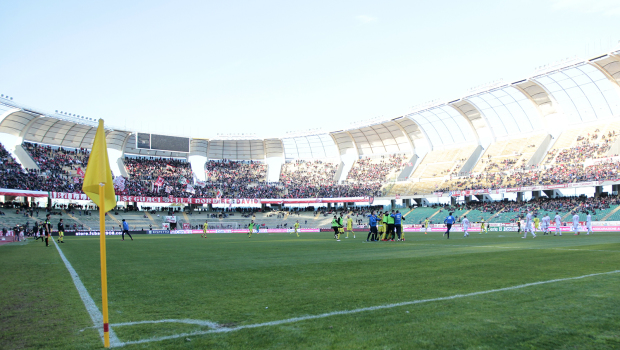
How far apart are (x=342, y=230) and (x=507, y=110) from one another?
38.9 meters

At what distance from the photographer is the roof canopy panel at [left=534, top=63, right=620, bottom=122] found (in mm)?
44688

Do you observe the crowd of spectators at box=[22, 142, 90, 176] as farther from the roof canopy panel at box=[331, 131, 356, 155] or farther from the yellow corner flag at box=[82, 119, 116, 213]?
the yellow corner flag at box=[82, 119, 116, 213]

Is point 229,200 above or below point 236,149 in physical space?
below

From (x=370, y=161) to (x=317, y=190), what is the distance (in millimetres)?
11053

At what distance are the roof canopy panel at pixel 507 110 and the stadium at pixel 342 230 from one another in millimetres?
299

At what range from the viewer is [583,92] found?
48031mm

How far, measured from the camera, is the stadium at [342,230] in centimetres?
499

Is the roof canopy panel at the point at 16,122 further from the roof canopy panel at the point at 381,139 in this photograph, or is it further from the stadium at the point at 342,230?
the roof canopy panel at the point at 381,139

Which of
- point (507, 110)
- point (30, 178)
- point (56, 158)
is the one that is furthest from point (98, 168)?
point (56, 158)

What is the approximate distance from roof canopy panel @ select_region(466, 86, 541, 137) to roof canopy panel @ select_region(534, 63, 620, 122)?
11.7ft

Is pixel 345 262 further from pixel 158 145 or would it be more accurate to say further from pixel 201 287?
A: pixel 158 145

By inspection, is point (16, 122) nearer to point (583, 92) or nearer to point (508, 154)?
point (508, 154)

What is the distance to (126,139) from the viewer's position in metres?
68.8

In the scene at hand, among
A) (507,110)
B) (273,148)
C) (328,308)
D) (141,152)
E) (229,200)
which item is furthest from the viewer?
(273,148)
